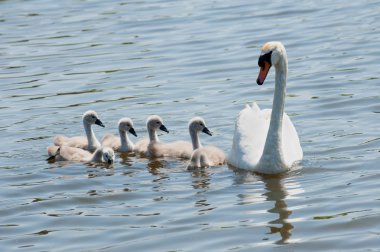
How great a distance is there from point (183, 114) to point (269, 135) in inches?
113

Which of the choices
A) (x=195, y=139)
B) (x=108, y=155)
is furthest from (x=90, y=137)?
(x=195, y=139)

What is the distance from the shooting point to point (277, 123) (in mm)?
12406

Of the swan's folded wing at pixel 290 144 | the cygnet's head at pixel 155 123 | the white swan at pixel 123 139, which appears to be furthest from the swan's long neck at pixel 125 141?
the swan's folded wing at pixel 290 144

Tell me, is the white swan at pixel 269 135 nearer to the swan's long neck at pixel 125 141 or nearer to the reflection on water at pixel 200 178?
the reflection on water at pixel 200 178

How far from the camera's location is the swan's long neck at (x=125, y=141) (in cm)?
1403

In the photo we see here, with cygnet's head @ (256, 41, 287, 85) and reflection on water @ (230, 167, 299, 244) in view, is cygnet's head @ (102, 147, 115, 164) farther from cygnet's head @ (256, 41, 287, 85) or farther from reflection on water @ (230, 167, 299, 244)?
cygnet's head @ (256, 41, 287, 85)

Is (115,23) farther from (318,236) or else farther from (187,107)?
(318,236)

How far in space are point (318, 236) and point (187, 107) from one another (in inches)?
234

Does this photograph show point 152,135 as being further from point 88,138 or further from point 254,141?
point 254,141

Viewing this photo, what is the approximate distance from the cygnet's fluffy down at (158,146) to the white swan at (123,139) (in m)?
0.12

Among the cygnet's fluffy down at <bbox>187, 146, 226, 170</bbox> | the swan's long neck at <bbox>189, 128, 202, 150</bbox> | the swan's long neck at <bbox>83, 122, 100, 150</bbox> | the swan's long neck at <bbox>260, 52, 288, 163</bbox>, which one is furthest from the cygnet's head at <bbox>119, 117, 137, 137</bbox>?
the swan's long neck at <bbox>260, 52, 288, 163</bbox>

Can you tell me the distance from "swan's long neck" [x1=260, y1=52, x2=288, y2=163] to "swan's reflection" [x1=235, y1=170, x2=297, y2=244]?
9.9 inches

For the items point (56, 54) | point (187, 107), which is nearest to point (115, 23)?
point (56, 54)

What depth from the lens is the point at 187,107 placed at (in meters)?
15.5
